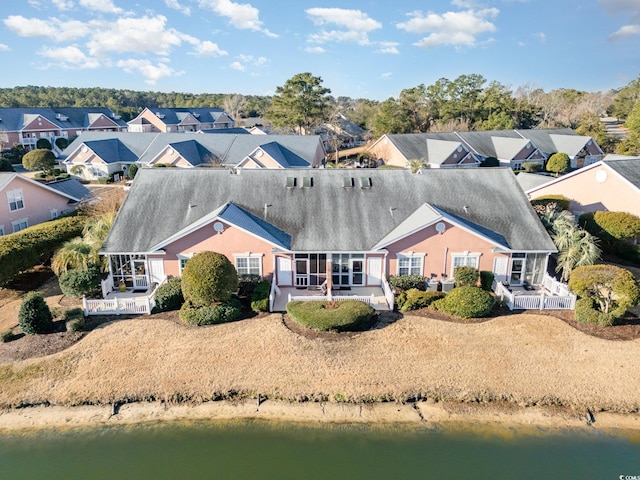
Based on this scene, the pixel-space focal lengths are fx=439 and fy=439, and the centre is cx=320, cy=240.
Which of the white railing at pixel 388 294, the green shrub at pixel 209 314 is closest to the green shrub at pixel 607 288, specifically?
the white railing at pixel 388 294

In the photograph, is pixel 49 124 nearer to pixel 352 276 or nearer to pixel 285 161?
pixel 285 161

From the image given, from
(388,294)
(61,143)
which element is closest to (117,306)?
(388,294)

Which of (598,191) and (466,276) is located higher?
(598,191)

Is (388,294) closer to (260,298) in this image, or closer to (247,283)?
(260,298)

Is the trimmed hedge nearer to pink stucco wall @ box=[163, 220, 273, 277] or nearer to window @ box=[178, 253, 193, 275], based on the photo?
pink stucco wall @ box=[163, 220, 273, 277]

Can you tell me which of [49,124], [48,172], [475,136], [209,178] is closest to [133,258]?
[209,178]

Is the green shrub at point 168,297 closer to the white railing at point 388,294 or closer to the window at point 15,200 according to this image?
the white railing at point 388,294

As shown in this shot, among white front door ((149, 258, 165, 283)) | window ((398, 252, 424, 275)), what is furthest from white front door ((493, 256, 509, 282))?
white front door ((149, 258, 165, 283))
